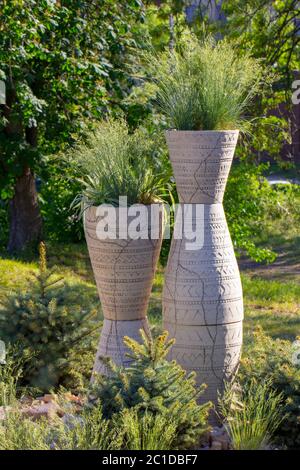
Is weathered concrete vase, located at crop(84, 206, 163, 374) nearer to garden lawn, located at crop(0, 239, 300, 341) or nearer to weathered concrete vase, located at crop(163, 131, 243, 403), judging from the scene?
weathered concrete vase, located at crop(163, 131, 243, 403)

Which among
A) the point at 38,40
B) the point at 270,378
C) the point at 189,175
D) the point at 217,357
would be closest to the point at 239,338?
the point at 217,357

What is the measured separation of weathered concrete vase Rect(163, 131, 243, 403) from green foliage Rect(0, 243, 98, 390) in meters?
0.92

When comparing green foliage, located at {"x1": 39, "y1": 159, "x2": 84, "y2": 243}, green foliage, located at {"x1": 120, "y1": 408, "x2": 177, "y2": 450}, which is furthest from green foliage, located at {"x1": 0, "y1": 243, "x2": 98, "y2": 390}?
green foliage, located at {"x1": 39, "y1": 159, "x2": 84, "y2": 243}

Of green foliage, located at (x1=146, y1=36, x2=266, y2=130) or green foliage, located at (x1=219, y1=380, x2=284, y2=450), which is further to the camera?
green foliage, located at (x1=146, y1=36, x2=266, y2=130)

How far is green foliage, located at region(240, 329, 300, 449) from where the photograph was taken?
427cm

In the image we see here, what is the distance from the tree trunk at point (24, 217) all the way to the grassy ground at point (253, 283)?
1.23 feet

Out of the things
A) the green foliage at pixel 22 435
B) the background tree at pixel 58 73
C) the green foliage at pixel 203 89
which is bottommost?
the green foliage at pixel 22 435

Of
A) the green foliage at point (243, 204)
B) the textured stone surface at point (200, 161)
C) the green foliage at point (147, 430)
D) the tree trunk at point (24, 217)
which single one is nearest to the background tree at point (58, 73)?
the tree trunk at point (24, 217)

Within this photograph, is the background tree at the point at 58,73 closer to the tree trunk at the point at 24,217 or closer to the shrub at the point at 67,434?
the tree trunk at the point at 24,217

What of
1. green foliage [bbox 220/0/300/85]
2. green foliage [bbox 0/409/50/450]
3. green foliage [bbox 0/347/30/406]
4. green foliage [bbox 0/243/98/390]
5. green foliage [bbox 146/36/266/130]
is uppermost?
green foliage [bbox 220/0/300/85]

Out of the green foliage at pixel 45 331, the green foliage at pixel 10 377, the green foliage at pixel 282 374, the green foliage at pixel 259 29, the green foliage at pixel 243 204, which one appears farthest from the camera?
the green foliage at pixel 243 204

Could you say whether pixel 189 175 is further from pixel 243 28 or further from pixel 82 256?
pixel 82 256

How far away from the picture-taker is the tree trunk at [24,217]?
36.6 ft

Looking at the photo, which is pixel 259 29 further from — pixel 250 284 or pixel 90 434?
pixel 90 434
